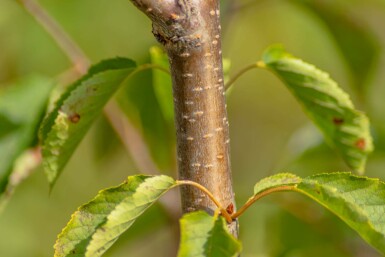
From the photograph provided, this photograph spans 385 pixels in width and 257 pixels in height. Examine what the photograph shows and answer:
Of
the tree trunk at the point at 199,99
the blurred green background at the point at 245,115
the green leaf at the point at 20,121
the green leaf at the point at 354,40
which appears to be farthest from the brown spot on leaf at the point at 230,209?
the green leaf at the point at 354,40

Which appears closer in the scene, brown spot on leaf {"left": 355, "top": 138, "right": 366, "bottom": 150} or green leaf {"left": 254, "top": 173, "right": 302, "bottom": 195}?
green leaf {"left": 254, "top": 173, "right": 302, "bottom": 195}

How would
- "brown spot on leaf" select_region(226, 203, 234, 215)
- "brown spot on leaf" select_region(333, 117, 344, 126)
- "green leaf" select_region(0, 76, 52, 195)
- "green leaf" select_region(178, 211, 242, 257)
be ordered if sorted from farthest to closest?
"green leaf" select_region(0, 76, 52, 195) < "brown spot on leaf" select_region(333, 117, 344, 126) < "brown spot on leaf" select_region(226, 203, 234, 215) < "green leaf" select_region(178, 211, 242, 257)

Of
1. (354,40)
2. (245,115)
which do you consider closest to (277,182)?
(354,40)

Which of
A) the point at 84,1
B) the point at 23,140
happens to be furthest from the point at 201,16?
the point at 84,1

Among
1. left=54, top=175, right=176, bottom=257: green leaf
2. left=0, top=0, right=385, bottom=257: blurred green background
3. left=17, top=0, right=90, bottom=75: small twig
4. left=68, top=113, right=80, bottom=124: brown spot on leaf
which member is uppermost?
left=17, top=0, right=90, bottom=75: small twig

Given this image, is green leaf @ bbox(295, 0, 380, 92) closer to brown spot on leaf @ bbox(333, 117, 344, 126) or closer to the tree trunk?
brown spot on leaf @ bbox(333, 117, 344, 126)

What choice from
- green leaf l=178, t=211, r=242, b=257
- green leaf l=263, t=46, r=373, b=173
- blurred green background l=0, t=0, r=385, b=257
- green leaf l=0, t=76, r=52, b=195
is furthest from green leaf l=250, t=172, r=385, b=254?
blurred green background l=0, t=0, r=385, b=257

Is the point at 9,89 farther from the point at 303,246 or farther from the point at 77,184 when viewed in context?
the point at 77,184

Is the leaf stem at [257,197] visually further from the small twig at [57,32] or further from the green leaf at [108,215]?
the small twig at [57,32]

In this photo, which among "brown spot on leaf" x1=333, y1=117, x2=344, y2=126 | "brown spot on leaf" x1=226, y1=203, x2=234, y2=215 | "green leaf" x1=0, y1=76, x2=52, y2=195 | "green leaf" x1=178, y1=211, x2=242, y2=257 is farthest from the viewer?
"green leaf" x1=0, y1=76, x2=52, y2=195
